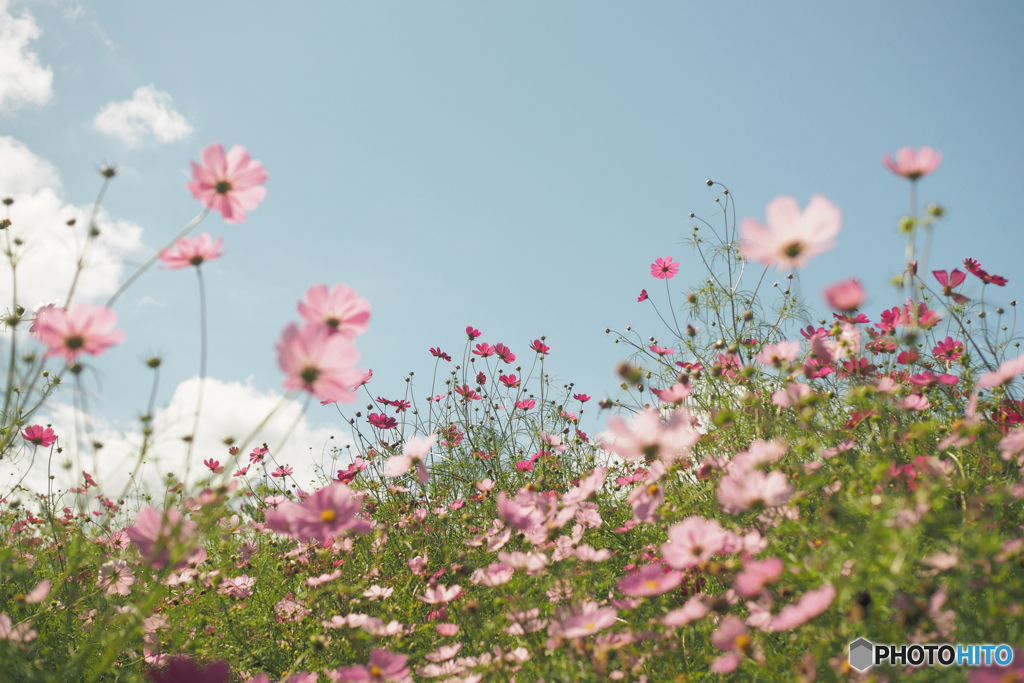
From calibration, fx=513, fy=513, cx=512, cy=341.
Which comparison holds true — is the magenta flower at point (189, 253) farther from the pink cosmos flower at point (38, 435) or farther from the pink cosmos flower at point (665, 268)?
the pink cosmos flower at point (665, 268)

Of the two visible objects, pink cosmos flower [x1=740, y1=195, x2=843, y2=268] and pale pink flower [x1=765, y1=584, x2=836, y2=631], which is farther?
pink cosmos flower [x1=740, y1=195, x2=843, y2=268]

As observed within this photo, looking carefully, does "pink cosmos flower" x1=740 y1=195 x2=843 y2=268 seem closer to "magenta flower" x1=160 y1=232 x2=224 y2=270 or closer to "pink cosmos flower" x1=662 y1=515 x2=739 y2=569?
"pink cosmos flower" x1=662 y1=515 x2=739 y2=569

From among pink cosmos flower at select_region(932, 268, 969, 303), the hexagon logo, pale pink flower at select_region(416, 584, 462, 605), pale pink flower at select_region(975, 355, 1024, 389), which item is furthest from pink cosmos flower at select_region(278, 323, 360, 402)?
pink cosmos flower at select_region(932, 268, 969, 303)

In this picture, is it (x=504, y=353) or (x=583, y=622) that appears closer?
(x=583, y=622)

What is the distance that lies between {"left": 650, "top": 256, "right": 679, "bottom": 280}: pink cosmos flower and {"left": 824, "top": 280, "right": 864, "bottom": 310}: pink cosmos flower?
1.71 metres

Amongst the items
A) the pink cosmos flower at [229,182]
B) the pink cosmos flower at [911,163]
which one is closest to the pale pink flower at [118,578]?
the pink cosmos flower at [229,182]

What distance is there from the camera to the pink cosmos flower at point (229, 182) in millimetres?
1048

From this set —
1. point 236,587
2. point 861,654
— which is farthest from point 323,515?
point 236,587

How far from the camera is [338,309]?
967 millimetres

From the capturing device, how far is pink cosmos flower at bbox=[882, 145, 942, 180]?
110 centimetres

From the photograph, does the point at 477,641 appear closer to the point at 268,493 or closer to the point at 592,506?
the point at 592,506

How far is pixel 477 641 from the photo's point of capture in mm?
1524

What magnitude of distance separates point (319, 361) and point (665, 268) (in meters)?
2.29

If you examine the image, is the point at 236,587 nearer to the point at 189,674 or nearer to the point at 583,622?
the point at 189,674
